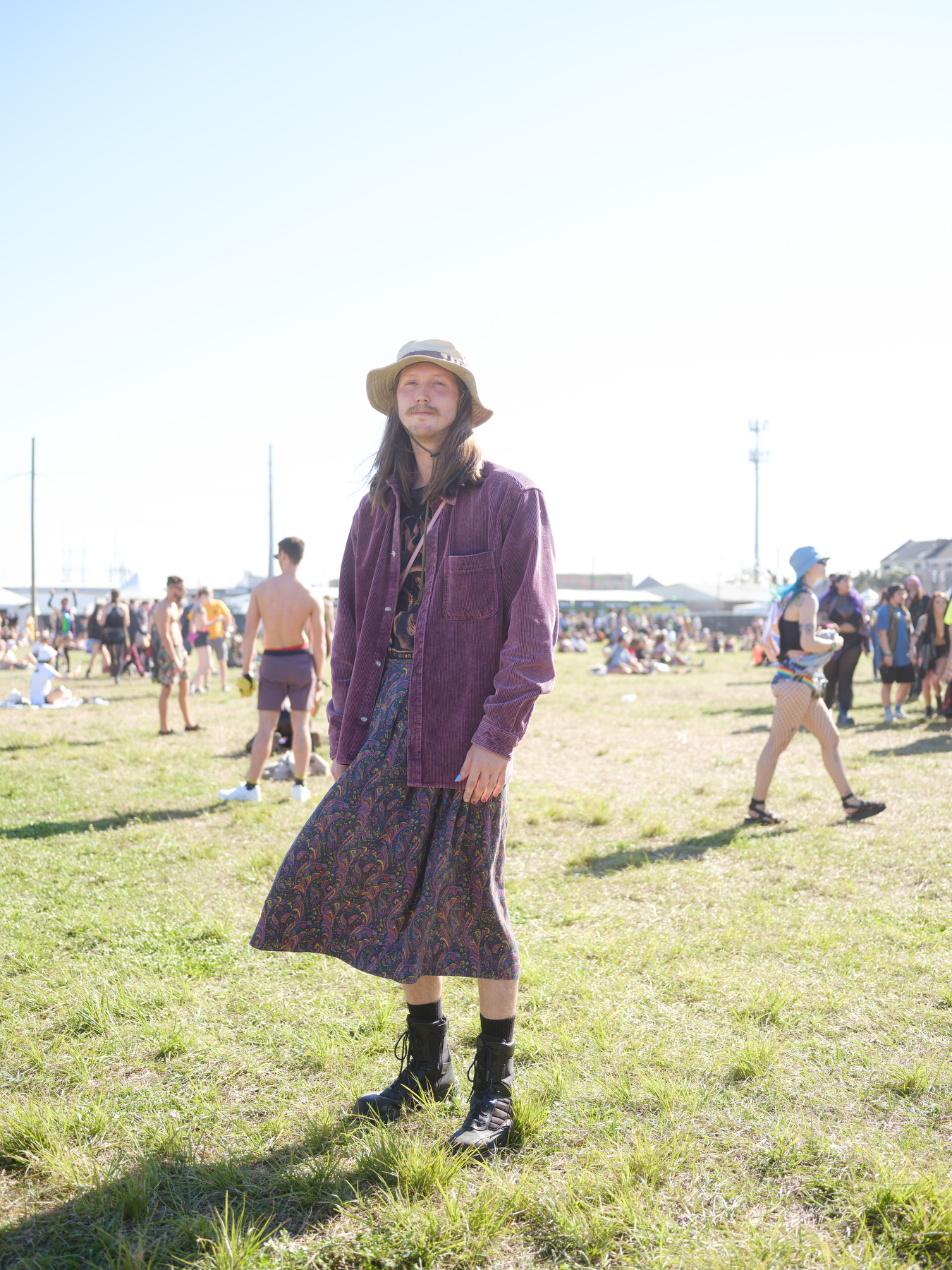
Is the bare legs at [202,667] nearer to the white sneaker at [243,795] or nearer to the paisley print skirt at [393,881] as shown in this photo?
the white sneaker at [243,795]

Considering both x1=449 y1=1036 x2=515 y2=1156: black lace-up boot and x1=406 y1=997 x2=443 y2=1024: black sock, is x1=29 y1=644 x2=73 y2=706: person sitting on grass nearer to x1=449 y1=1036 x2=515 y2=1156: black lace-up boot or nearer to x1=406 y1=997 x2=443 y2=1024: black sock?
x1=406 y1=997 x2=443 y2=1024: black sock

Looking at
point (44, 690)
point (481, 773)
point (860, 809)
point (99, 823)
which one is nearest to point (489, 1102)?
point (481, 773)

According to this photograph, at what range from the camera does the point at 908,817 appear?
6.83 m

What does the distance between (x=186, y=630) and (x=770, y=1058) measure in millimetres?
23003

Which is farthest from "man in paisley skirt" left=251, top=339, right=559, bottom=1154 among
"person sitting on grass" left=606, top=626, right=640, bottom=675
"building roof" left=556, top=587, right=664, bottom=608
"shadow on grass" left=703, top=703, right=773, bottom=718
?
"building roof" left=556, top=587, right=664, bottom=608

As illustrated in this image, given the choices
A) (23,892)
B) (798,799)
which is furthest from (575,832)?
(23,892)

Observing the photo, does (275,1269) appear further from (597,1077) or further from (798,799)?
(798,799)

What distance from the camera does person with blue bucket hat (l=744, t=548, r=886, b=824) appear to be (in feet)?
21.2

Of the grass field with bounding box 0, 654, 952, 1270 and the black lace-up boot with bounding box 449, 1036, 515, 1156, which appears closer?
the grass field with bounding box 0, 654, 952, 1270

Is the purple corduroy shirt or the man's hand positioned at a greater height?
the purple corduroy shirt

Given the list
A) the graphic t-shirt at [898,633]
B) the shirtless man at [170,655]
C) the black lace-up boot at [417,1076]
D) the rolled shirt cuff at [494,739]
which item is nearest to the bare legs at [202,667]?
the shirtless man at [170,655]

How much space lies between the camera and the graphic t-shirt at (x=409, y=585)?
105 inches

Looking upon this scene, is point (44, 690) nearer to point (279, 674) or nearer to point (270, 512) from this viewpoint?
point (279, 674)

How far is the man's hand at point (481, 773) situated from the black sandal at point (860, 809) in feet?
16.4
